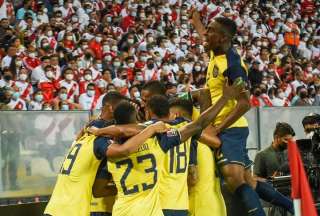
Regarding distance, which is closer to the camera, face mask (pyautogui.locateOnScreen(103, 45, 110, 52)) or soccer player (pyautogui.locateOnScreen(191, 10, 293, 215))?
soccer player (pyautogui.locateOnScreen(191, 10, 293, 215))

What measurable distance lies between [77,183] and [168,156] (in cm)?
77

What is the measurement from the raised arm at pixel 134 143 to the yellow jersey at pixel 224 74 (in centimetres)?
106

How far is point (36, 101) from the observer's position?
44.8 feet

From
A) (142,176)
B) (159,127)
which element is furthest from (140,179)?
(159,127)

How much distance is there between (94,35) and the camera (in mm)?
17188

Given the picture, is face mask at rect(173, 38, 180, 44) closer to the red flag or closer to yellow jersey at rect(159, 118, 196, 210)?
yellow jersey at rect(159, 118, 196, 210)

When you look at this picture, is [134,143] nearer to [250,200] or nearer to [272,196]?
[250,200]

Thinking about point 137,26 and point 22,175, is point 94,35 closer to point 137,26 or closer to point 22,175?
point 137,26

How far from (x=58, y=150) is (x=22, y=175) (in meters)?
0.63

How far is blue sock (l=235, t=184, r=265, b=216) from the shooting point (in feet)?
21.2

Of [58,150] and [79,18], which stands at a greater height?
[79,18]

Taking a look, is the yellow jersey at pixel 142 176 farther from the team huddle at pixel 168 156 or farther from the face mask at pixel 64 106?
the face mask at pixel 64 106

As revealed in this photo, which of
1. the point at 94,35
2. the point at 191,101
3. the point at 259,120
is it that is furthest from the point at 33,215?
the point at 94,35

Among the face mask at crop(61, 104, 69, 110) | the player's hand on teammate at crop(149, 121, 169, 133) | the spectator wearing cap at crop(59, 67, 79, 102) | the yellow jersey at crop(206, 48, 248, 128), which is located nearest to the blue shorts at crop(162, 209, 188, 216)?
the player's hand on teammate at crop(149, 121, 169, 133)
